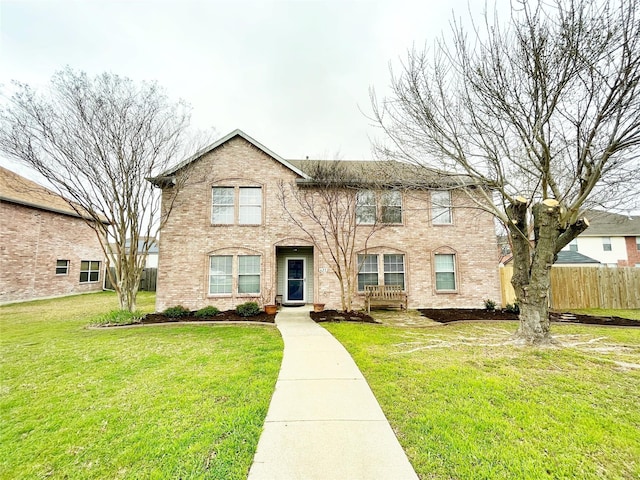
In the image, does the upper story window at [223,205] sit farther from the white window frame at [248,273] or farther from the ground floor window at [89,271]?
the ground floor window at [89,271]

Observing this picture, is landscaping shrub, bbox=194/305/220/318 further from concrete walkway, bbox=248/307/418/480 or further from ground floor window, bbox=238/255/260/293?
concrete walkway, bbox=248/307/418/480

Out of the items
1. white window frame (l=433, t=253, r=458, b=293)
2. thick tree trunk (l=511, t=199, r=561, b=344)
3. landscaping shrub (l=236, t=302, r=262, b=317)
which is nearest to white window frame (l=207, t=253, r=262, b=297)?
landscaping shrub (l=236, t=302, r=262, b=317)

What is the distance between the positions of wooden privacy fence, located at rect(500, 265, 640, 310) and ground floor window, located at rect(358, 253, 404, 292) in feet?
15.5

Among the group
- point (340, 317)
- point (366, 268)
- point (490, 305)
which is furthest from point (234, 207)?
point (490, 305)

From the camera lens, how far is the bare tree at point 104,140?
9555mm

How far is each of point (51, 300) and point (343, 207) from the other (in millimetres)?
17682

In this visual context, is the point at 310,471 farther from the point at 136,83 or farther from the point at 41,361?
the point at 136,83

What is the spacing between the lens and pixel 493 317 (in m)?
10.6

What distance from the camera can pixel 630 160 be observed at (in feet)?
20.6

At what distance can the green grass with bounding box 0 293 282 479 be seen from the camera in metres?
2.73

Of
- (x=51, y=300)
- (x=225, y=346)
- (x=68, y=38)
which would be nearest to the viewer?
(x=225, y=346)

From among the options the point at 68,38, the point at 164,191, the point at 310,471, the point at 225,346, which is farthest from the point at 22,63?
the point at 310,471

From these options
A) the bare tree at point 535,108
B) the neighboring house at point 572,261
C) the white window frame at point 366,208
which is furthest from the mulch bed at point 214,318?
the neighboring house at point 572,261

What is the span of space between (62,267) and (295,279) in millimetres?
15983
